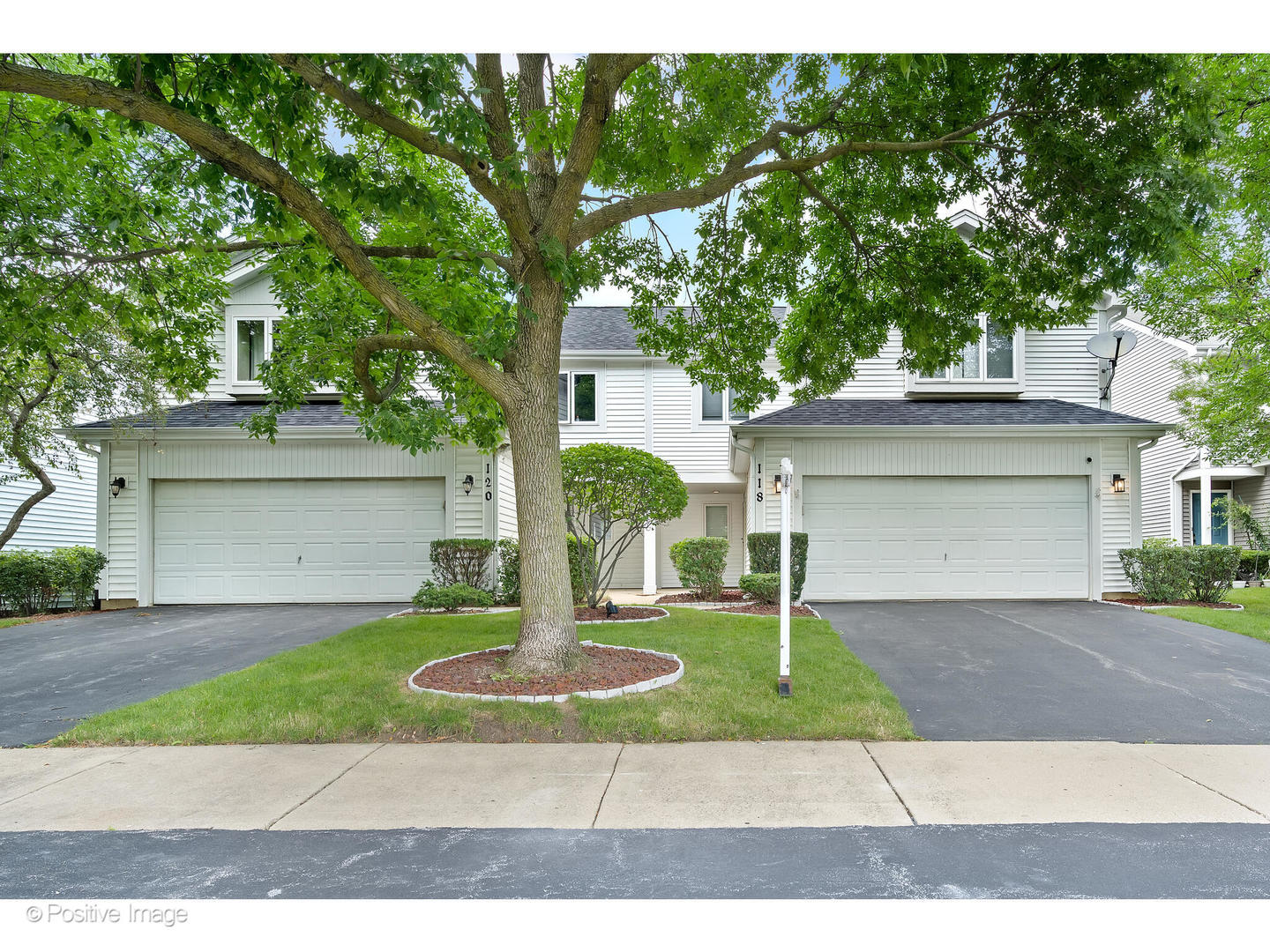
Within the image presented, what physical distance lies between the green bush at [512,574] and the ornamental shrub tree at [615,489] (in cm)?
80

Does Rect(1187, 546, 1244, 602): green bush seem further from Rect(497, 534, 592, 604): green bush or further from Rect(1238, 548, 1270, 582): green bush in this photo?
Rect(497, 534, 592, 604): green bush

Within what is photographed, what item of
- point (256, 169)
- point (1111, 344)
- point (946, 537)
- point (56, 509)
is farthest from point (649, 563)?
point (56, 509)

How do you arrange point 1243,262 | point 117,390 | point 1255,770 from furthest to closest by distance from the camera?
1. point 117,390
2. point 1243,262
3. point 1255,770

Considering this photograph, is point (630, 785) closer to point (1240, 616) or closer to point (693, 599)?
point (693, 599)

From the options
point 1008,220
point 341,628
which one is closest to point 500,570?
point 341,628

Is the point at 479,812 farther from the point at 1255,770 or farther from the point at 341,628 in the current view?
the point at 341,628

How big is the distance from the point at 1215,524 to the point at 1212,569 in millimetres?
10518

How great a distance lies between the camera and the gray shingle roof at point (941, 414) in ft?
43.3

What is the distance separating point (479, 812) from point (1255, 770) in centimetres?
487

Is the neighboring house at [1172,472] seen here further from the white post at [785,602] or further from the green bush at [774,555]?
the white post at [785,602]

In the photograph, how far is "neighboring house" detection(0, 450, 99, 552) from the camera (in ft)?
53.0

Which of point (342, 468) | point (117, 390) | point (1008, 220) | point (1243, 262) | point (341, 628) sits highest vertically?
point (1243, 262)

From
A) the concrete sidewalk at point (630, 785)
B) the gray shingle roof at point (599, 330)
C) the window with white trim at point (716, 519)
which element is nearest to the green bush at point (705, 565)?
the window with white trim at point (716, 519)

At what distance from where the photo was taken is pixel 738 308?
31.8ft
